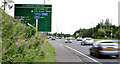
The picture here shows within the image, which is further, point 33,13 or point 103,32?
point 103,32

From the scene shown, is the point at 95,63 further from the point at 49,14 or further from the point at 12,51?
the point at 49,14

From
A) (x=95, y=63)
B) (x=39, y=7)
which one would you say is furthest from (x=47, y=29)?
(x=95, y=63)

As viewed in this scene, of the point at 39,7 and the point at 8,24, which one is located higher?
the point at 39,7

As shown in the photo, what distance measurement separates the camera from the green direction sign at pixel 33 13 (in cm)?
1969

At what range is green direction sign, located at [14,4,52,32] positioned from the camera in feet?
64.6

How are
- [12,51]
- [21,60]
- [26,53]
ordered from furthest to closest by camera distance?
1. [26,53]
2. [21,60]
3. [12,51]

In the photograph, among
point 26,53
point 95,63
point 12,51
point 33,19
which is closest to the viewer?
point 12,51

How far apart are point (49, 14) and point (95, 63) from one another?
30.2ft

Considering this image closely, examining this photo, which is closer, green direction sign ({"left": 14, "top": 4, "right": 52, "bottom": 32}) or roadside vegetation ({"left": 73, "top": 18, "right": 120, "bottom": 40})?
green direction sign ({"left": 14, "top": 4, "right": 52, "bottom": 32})

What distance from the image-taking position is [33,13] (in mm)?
19703

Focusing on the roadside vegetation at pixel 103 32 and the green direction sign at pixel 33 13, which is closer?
the green direction sign at pixel 33 13

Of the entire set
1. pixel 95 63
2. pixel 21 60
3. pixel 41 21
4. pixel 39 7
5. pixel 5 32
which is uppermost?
pixel 39 7

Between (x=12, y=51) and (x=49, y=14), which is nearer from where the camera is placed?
(x=12, y=51)

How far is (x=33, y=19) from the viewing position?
19.7m
